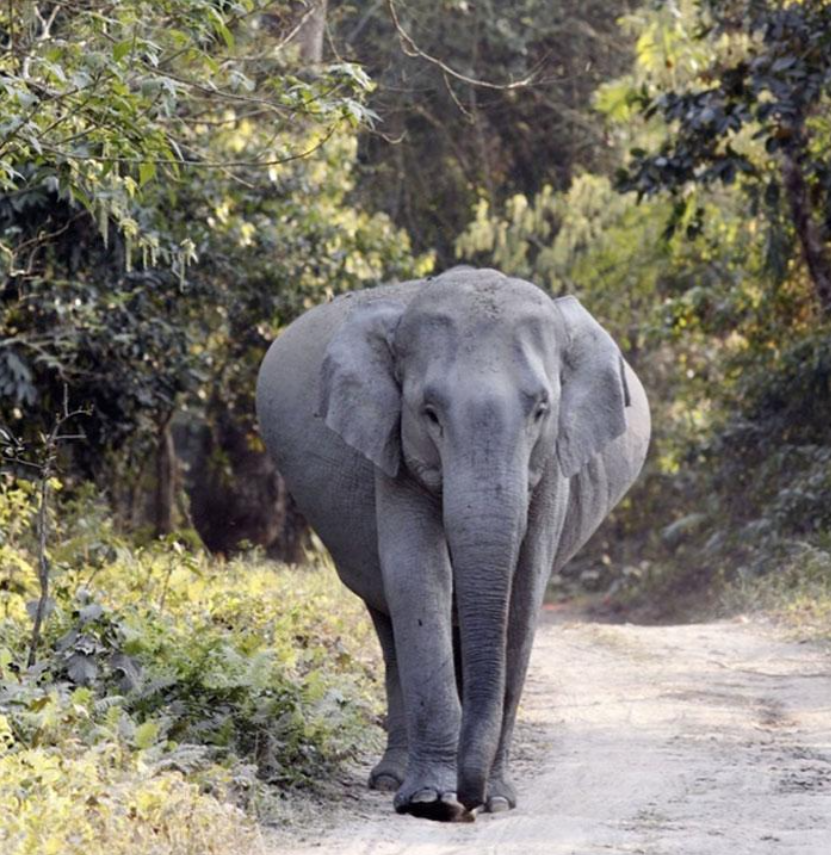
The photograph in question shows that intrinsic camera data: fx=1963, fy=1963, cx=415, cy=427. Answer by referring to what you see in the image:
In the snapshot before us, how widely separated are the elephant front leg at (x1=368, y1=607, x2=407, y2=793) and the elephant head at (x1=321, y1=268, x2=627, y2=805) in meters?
0.98

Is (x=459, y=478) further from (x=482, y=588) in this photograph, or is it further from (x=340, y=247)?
(x=340, y=247)

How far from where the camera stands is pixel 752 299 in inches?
752

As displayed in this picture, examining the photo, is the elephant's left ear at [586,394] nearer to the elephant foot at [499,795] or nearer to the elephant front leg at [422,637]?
the elephant front leg at [422,637]

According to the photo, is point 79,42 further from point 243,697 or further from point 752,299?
point 752,299

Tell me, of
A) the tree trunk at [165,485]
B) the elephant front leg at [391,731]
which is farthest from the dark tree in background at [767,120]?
the elephant front leg at [391,731]

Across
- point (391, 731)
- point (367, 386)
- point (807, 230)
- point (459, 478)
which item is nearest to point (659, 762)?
point (391, 731)

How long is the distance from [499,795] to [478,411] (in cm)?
147

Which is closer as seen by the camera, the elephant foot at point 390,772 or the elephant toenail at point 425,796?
the elephant toenail at point 425,796

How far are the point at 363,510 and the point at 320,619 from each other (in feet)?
12.1

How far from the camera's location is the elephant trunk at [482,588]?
6922 mm

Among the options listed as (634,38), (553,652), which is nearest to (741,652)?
(553,652)

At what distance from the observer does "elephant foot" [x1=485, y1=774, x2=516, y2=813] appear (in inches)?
286

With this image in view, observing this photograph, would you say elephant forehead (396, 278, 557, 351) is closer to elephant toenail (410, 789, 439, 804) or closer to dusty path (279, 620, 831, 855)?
elephant toenail (410, 789, 439, 804)

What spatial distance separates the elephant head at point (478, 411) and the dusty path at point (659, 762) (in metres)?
0.47
